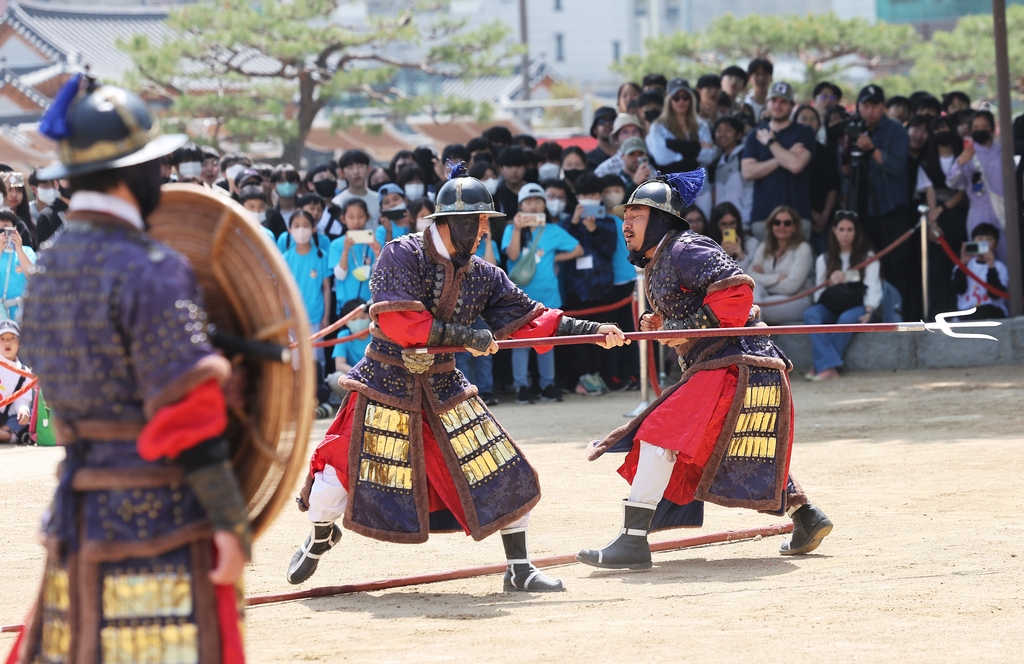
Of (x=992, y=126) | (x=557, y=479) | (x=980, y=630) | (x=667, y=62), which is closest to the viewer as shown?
(x=980, y=630)

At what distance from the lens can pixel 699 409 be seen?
16.7ft

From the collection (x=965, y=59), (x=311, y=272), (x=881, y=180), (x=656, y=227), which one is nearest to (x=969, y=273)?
(x=881, y=180)

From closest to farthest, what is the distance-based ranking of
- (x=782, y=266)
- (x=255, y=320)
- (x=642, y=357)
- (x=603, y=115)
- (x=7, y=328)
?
(x=255, y=320)
(x=7, y=328)
(x=642, y=357)
(x=782, y=266)
(x=603, y=115)

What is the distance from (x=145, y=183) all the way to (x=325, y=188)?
8355 millimetres

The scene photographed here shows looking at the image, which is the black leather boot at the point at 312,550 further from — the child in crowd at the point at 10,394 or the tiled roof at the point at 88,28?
the tiled roof at the point at 88,28

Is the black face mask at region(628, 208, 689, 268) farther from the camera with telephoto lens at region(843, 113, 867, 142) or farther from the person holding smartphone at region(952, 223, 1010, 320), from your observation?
the person holding smartphone at region(952, 223, 1010, 320)

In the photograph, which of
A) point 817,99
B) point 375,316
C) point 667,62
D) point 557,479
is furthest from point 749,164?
point 667,62

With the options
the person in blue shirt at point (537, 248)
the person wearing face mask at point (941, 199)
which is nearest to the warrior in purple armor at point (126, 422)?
the person in blue shirt at point (537, 248)

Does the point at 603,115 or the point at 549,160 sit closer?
the point at 549,160

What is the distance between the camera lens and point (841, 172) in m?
10.7

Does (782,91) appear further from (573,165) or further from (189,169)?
(189,169)

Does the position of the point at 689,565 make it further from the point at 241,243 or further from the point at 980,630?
Result: the point at 241,243

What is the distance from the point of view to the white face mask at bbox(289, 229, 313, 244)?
9680 millimetres

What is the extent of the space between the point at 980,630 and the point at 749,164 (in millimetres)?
6603
